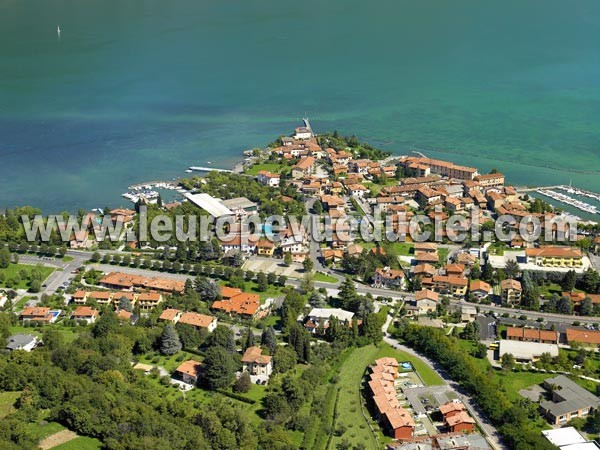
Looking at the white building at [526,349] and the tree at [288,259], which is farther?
the tree at [288,259]

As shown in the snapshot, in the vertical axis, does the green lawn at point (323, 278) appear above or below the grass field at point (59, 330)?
above

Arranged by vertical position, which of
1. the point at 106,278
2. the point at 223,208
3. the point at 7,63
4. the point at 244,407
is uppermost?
the point at 7,63

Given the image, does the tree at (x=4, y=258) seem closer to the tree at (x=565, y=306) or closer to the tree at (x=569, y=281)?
the tree at (x=565, y=306)

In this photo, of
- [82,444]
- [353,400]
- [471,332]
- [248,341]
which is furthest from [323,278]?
[82,444]

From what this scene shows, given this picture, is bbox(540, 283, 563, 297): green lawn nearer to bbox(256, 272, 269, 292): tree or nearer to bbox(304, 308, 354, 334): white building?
bbox(304, 308, 354, 334): white building

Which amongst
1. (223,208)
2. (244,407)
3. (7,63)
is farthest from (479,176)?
(7,63)

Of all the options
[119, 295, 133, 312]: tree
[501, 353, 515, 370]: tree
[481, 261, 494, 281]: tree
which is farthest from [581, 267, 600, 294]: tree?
[119, 295, 133, 312]: tree

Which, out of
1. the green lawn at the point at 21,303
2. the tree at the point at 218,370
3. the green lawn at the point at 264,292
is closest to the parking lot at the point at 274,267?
the green lawn at the point at 264,292

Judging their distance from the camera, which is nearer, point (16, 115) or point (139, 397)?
point (139, 397)

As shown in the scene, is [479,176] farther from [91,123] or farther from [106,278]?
[91,123]
